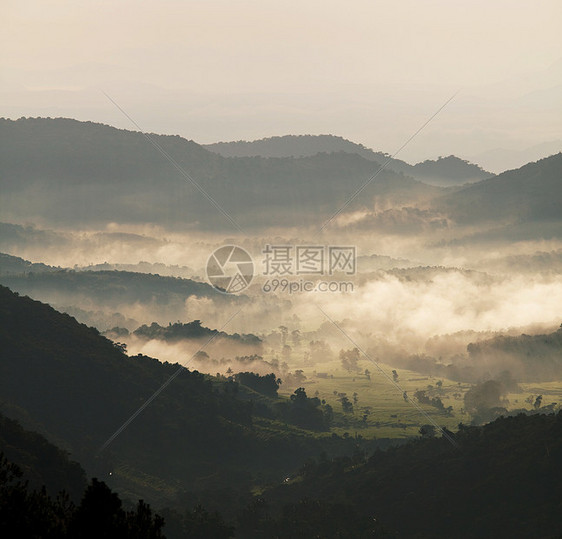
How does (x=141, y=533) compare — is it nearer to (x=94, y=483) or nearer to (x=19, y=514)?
(x=94, y=483)

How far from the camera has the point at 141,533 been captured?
370 feet

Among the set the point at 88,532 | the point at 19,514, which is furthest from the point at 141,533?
the point at 19,514

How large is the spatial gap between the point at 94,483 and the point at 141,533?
9415mm

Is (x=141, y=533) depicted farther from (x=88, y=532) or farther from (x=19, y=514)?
(x=19, y=514)

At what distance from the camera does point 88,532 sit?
373 feet

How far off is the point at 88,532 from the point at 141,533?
7.03 m

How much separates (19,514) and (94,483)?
11191mm

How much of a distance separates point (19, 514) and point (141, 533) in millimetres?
17637

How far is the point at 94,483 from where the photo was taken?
11625cm

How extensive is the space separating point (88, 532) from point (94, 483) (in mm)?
6261
